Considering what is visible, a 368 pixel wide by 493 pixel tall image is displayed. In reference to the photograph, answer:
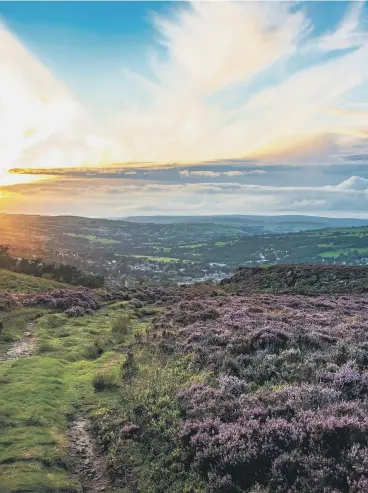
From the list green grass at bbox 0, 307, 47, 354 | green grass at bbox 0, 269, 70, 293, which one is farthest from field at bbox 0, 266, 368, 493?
green grass at bbox 0, 269, 70, 293

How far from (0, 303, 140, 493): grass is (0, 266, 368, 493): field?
0.04 metres

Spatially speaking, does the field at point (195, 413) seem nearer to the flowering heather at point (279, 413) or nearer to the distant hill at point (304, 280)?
the flowering heather at point (279, 413)

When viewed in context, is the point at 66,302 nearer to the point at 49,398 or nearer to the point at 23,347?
the point at 23,347

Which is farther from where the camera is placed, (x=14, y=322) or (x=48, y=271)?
(x=48, y=271)

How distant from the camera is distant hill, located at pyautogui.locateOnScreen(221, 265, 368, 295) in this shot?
4550cm

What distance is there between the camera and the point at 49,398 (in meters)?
12.5

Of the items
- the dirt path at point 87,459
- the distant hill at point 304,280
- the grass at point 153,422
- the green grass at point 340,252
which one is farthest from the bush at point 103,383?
the green grass at point 340,252

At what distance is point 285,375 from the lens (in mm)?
11539

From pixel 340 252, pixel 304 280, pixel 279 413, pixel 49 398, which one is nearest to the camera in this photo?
pixel 279 413

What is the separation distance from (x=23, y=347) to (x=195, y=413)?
12296 mm

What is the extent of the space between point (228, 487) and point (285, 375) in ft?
15.9

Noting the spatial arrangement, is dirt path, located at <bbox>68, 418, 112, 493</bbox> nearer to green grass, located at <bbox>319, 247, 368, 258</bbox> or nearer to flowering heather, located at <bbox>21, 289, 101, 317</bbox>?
flowering heather, located at <bbox>21, 289, 101, 317</bbox>

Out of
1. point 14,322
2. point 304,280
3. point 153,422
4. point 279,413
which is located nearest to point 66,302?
point 14,322

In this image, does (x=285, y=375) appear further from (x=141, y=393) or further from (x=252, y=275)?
(x=252, y=275)
